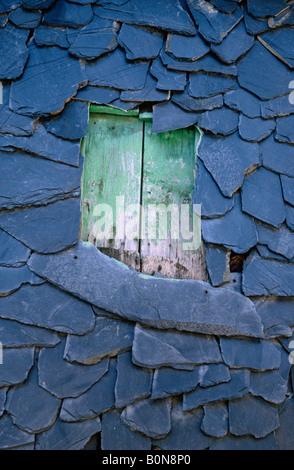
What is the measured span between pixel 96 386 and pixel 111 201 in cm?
96

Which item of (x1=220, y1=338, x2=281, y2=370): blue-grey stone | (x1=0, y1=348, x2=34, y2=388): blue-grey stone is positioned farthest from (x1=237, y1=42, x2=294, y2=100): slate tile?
(x1=0, y1=348, x2=34, y2=388): blue-grey stone

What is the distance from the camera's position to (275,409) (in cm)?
215

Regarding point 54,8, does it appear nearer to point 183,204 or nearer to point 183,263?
point 183,204

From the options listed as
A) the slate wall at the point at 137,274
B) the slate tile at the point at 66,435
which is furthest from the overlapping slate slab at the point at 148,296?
the slate tile at the point at 66,435

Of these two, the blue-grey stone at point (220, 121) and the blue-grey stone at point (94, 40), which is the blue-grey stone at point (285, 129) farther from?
the blue-grey stone at point (94, 40)


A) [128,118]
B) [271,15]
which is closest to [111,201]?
[128,118]

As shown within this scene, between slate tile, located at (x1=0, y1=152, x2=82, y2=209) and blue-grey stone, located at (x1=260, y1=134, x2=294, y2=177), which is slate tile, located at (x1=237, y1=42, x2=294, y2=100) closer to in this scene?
blue-grey stone, located at (x1=260, y1=134, x2=294, y2=177)

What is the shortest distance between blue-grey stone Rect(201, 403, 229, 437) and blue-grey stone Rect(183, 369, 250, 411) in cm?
5

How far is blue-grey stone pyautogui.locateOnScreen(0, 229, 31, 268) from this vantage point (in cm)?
211

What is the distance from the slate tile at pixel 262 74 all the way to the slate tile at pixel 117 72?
0.55 meters

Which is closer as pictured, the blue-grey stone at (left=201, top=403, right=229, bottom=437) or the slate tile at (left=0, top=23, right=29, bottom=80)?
the blue-grey stone at (left=201, top=403, right=229, bottom=437)

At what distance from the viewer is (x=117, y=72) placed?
227cm

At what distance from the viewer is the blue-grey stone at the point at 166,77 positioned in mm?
2275

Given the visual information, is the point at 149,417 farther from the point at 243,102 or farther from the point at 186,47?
the point at 186,47
